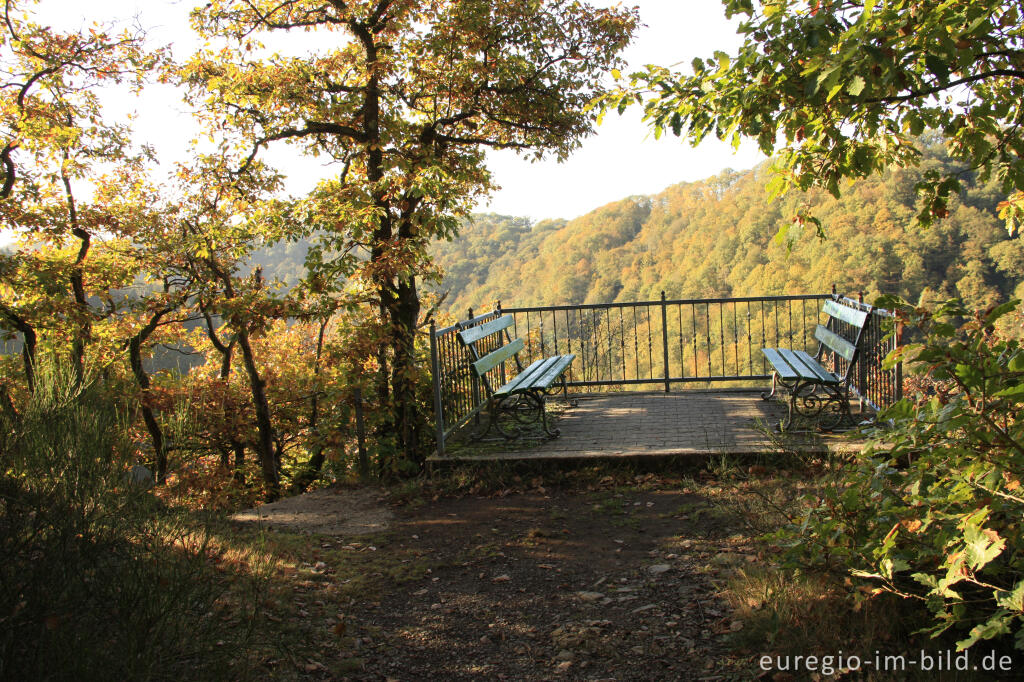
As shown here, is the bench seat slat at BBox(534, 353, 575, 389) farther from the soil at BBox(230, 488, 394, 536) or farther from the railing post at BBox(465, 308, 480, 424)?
the soil at BBox(230, 488, 394, 536)

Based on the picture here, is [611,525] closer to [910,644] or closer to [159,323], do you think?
[910,644]

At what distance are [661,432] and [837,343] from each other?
1.81m

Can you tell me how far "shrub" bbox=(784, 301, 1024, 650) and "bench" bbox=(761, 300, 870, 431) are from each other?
248cm

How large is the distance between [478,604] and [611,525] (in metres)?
1.40

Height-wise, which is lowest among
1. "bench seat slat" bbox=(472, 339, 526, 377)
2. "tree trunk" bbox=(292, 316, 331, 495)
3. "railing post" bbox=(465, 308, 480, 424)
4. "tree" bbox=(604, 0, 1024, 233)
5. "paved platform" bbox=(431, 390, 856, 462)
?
"tree trunk" bbox=(292, 316, 331, 495)

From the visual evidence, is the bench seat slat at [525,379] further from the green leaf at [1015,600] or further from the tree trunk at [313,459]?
the tree trunk at [313,459]

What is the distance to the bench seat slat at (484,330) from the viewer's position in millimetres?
6750

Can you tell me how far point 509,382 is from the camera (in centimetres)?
710

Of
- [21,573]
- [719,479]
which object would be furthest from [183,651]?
[719,479]

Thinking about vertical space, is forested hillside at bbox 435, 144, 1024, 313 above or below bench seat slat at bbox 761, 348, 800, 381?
above

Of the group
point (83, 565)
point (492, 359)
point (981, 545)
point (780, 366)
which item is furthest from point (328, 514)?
point (981, 545)

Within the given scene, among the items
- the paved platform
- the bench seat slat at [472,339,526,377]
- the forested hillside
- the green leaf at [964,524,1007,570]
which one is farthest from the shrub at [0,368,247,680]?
the forested hillside

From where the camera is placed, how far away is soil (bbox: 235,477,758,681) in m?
3.14

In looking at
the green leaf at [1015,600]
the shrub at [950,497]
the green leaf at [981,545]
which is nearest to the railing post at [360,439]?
the shrub at [950,497]
